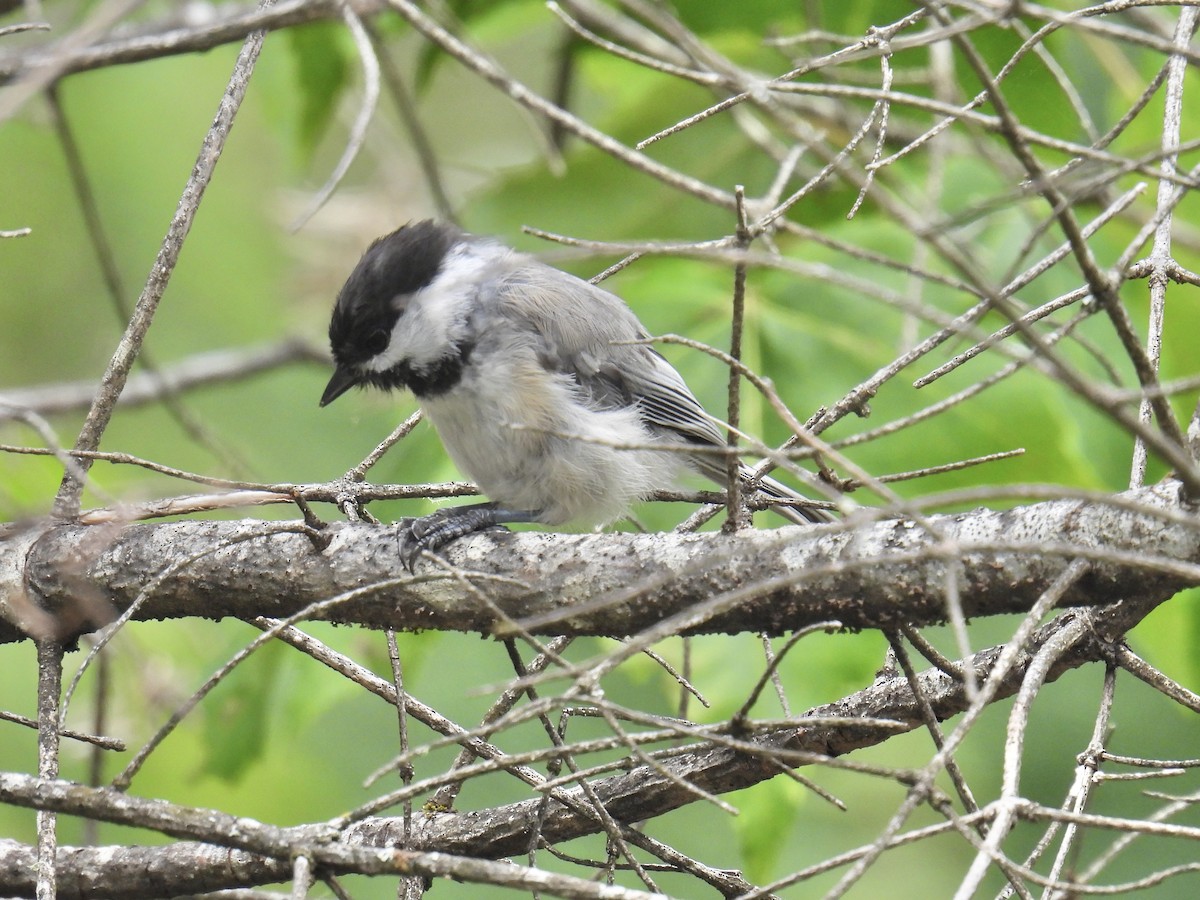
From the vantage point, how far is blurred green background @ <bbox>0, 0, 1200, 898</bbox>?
3.05 meters

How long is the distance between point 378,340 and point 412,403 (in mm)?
556

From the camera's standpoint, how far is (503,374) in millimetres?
2916

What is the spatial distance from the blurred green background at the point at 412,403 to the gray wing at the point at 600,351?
0.13m

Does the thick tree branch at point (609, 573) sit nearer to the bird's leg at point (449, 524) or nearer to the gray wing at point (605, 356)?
the bird's leg at point (449, 524)

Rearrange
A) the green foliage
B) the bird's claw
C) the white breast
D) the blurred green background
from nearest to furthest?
the bird's claw, the white breast, the blurred green background, the green foliage

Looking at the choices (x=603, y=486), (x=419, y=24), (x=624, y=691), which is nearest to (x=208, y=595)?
(x=419, y=24)

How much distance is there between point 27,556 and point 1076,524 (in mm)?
1669

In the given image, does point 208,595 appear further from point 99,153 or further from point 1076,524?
point 99,153

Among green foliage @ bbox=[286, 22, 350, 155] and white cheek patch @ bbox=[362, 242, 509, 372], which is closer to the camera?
white cheek patch @ bbox=[362, 242, 509, 372]

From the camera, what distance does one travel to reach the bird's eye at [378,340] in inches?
117

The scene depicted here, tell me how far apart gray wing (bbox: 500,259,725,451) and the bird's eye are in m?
0.32

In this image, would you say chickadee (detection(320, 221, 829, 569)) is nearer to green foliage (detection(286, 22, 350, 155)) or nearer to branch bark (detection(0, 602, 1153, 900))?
branch bark (detection(0, 602, 1153, 900))

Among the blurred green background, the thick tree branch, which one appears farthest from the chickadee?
the thick tree branch

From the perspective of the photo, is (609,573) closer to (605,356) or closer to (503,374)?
(503,374)
